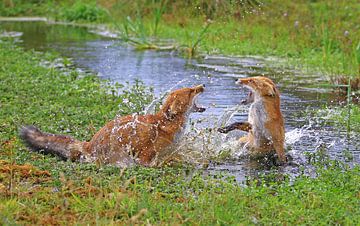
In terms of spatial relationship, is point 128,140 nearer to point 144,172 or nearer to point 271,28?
point 144,172

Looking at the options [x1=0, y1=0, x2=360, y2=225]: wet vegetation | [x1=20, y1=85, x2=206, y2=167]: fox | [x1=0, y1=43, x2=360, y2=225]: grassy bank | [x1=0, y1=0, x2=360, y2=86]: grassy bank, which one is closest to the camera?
[x1=0, y1=43, x2=360, y2=225]: grassy bank

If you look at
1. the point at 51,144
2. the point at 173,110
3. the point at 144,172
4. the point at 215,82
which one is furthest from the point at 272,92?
the point at 215,82

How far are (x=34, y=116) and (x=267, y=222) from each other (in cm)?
517

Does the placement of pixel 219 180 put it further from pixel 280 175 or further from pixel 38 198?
pixel 38 198

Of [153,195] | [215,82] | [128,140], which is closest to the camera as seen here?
[153,195]

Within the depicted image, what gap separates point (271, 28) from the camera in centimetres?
2119

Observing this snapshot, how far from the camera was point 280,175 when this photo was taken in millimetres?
8094

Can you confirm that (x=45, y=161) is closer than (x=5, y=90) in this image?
Yes

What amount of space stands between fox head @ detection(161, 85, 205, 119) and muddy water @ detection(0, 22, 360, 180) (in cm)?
36

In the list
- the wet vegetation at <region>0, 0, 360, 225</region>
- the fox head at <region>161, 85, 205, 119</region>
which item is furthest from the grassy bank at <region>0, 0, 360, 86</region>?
the fox head at <region>161, 85, 205, 119</region>

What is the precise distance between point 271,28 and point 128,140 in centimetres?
1353

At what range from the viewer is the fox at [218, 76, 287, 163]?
29.0 ft

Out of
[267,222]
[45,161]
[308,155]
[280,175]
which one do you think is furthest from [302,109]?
[267,222]

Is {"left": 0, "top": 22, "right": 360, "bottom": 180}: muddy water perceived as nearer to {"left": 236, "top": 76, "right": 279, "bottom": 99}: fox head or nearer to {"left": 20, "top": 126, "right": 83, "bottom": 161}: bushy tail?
{"left": 236, "top": 76, "right": 279, "bottom": 99}: fox head
